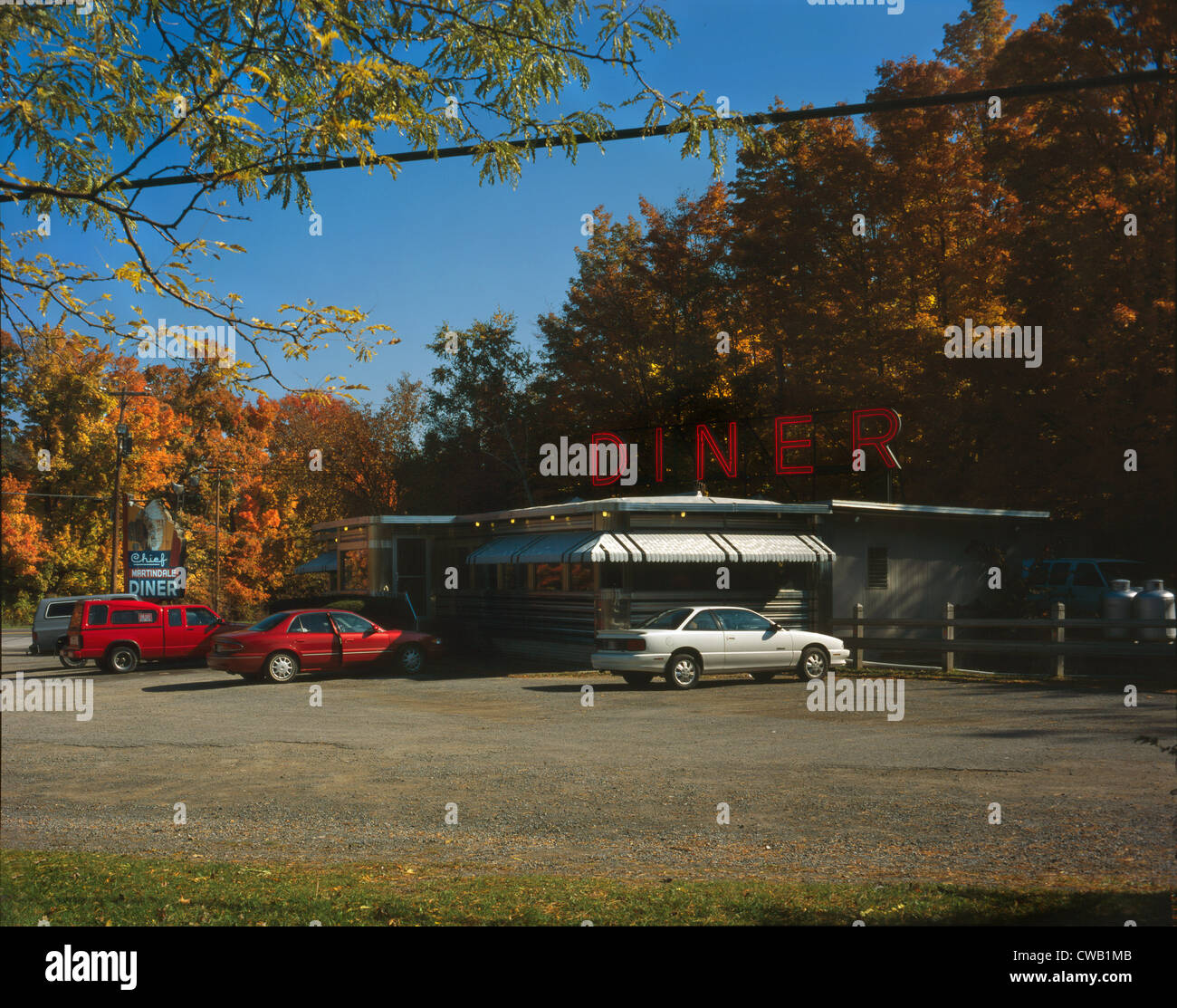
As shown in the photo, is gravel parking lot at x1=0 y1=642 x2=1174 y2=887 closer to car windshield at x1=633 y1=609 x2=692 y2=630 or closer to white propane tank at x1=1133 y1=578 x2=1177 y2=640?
car windshield at x1=633 y1=609 x2=692 y2=630

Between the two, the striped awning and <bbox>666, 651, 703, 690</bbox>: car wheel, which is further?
the striped awning

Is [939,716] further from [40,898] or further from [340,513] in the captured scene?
[340,513]

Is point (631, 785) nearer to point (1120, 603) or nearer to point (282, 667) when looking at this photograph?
point (282, 667)

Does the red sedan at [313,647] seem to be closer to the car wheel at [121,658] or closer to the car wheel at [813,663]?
the car wheel at [121,658]

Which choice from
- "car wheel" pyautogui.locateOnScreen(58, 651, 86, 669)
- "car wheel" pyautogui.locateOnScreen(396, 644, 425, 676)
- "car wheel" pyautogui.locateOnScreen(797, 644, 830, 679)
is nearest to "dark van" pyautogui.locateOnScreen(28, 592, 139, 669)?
"car wheel" pyautogui.locateOnScreen(58, 651, 86, 669)

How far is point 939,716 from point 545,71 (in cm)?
1179

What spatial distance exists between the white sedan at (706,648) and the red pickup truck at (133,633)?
1155cm

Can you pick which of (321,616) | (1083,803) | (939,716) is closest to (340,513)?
(321,616)

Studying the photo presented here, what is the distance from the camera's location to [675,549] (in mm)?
25375

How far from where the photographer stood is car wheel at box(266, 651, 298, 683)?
22797 mm

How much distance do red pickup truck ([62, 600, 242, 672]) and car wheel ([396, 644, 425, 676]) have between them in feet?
16.4

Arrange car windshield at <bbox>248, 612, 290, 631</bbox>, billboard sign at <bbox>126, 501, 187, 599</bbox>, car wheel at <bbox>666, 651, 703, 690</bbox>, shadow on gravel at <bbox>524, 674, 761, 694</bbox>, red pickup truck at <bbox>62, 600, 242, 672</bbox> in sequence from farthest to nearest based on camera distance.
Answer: billboard sign at <bbox>126, 501, 187, 599</bbox> → red pickup truck at <bbox>62, 600, 242, 672</bbox> → car windshield at <bbox>248, 612, 290, 631</bbox> → shadow on gravel at <bbox>524, 674, 761, 694</bbox> → car wheel at <bbox>666, 651, 703, 690</bbox>

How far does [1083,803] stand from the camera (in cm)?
930

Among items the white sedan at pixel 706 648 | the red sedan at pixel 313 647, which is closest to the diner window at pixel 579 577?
the red sedan at pixel 313 647
